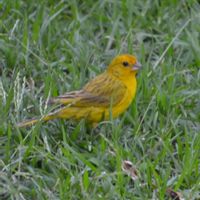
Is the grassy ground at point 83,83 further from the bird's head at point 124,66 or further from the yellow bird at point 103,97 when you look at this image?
the bird's head at point 124,66

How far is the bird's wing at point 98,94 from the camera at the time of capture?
21.8ft

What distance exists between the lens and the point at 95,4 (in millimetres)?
8328

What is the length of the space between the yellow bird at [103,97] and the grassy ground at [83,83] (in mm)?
89

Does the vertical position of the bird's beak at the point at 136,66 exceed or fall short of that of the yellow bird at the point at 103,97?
it exceeds it

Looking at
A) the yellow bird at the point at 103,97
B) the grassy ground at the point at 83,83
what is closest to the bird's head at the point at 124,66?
the yellow bird at the point at 103,97

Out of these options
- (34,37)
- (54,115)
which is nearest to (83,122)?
(54,115)

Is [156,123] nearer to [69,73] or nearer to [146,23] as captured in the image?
[69,73]

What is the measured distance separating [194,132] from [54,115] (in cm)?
103

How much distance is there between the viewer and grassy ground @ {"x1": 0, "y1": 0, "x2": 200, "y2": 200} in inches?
235

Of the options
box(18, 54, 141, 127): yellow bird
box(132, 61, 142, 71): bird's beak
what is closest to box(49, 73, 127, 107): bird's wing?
box(18, 54, 141, 127): yellow bird

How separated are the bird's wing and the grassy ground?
15cm

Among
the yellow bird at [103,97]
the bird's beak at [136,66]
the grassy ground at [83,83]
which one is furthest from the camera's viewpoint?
the bird's beak at [136,66]

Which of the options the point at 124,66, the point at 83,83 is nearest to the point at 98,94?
the point at 124,66

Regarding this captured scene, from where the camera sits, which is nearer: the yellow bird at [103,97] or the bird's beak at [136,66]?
the yellow bird at [103,97]
